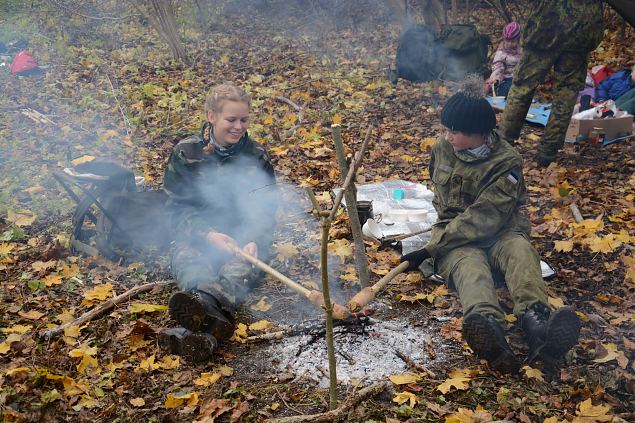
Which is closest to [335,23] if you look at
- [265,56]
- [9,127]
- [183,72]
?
[265,56]

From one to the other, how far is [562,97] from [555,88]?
14 cm

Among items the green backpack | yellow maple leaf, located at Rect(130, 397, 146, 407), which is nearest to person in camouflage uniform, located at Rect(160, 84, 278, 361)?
yellow maple leaf, located at Rect(130, 397, 146, 407)

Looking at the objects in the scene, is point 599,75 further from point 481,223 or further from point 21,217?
point 21,217

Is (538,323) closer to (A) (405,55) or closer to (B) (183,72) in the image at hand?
(A) (405,55)

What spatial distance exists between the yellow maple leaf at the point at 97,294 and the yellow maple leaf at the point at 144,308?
32 centimetres

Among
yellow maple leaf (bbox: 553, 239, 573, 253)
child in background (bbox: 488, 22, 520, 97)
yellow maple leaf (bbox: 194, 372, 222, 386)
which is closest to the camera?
yellow maple leaf (bbox: 194, 372, 222, 386)

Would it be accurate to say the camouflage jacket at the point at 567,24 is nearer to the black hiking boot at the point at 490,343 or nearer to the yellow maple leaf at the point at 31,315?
the black hiking boot at the point at 490,343

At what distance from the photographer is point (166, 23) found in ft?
36.8

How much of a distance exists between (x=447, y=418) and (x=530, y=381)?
0.65 m

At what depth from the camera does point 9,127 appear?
28.8ft

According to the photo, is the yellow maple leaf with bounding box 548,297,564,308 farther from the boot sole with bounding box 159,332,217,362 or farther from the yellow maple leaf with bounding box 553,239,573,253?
the boot sole with bounding box 159,332,217,362

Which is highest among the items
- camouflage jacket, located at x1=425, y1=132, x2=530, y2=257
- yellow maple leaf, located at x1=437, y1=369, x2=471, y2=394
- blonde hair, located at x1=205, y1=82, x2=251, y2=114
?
blonde hair, located at x1=205, y1=82, x2=251, y2=114

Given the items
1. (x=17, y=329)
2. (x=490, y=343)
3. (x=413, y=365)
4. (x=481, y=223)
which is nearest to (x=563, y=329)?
(x=490, y=343)

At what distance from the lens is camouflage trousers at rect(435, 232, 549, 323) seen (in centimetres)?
338
